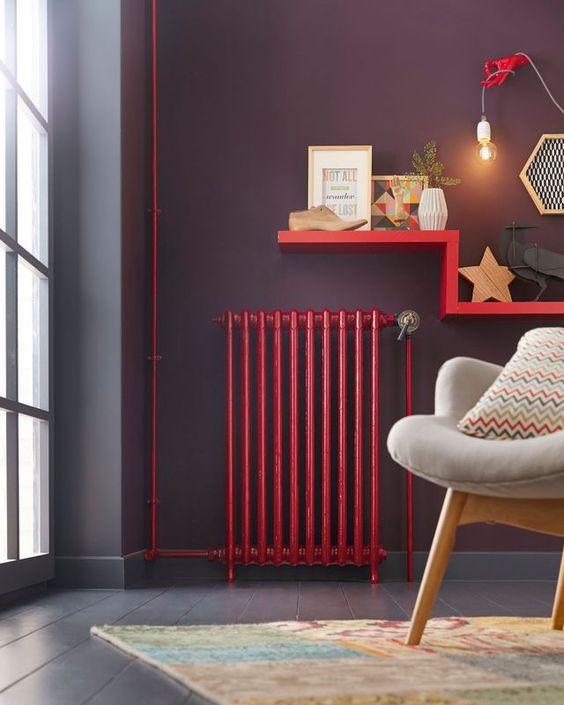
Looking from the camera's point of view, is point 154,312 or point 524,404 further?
point 154,312

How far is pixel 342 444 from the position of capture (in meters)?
3.37

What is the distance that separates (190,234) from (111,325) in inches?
25.4

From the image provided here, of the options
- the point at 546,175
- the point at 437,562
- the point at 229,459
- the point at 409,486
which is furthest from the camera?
the point at 546,175

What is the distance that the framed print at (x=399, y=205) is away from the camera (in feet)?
11.4

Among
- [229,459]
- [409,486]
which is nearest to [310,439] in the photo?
[229,459]

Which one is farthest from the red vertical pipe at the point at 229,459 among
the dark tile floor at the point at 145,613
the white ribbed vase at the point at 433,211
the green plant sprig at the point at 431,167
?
the green plant sprig at the point at 431,167

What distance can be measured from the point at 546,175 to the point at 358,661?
2.45 m

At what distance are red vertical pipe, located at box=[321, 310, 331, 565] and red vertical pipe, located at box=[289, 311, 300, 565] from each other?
0.31 feet

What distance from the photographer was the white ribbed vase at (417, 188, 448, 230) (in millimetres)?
3396

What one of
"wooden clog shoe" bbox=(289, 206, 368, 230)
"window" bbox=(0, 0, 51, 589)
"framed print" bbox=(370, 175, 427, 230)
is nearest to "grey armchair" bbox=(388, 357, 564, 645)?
"window" bbox=(0, 0, 51, 589)

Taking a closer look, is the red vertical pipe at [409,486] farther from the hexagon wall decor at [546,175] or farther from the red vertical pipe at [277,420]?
the hexagon wall decor at [546,175]

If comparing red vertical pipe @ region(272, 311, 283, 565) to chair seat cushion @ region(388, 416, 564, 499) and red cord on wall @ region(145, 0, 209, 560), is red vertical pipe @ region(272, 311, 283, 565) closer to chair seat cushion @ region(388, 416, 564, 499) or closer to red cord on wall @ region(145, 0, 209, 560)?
red cord on wall @ region(145, 0, 209, 560)

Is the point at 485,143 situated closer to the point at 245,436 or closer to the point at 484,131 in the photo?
the point at 484,131

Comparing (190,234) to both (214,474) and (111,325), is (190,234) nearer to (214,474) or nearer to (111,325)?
(111,325)
